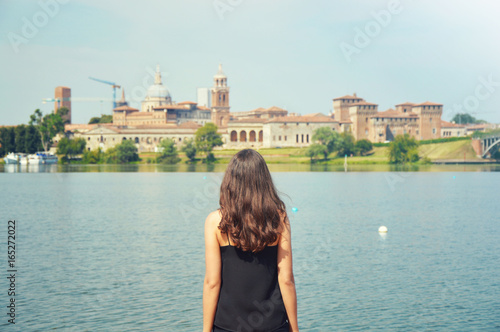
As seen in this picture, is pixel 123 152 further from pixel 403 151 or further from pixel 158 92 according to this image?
pixel 158 92

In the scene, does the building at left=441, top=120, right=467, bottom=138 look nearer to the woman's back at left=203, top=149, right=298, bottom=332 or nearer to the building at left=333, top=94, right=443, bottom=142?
the building at left=333, top=94, right=443, bottom=142

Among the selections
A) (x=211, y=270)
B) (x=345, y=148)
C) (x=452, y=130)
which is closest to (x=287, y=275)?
(x=211, y=270)

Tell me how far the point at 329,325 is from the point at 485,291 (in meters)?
3.72

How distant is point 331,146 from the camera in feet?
288

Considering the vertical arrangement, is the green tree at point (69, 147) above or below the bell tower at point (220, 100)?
below

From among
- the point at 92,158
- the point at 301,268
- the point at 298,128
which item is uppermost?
the point at 298,128

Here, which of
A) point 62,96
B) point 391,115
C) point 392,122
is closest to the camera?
point 392,122

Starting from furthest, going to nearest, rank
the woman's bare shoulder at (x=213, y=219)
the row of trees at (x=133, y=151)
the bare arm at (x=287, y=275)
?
the row of trees at (x=133, y=151) → the bare arm at (x=287, y=275) → the woman's bare shoulder at (x=213, y=219)

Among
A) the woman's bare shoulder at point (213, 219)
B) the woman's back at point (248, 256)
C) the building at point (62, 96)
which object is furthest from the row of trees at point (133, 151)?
the woman's bare shoulder at point (213, 219)

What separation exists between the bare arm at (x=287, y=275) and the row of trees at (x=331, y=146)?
81073 mm

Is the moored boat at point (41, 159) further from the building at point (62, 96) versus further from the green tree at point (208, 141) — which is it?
the building at point (62, 96)

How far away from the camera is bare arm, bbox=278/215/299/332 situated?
3.95 metres

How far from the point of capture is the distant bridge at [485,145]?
261 feet

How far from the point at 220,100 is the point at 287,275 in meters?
136
